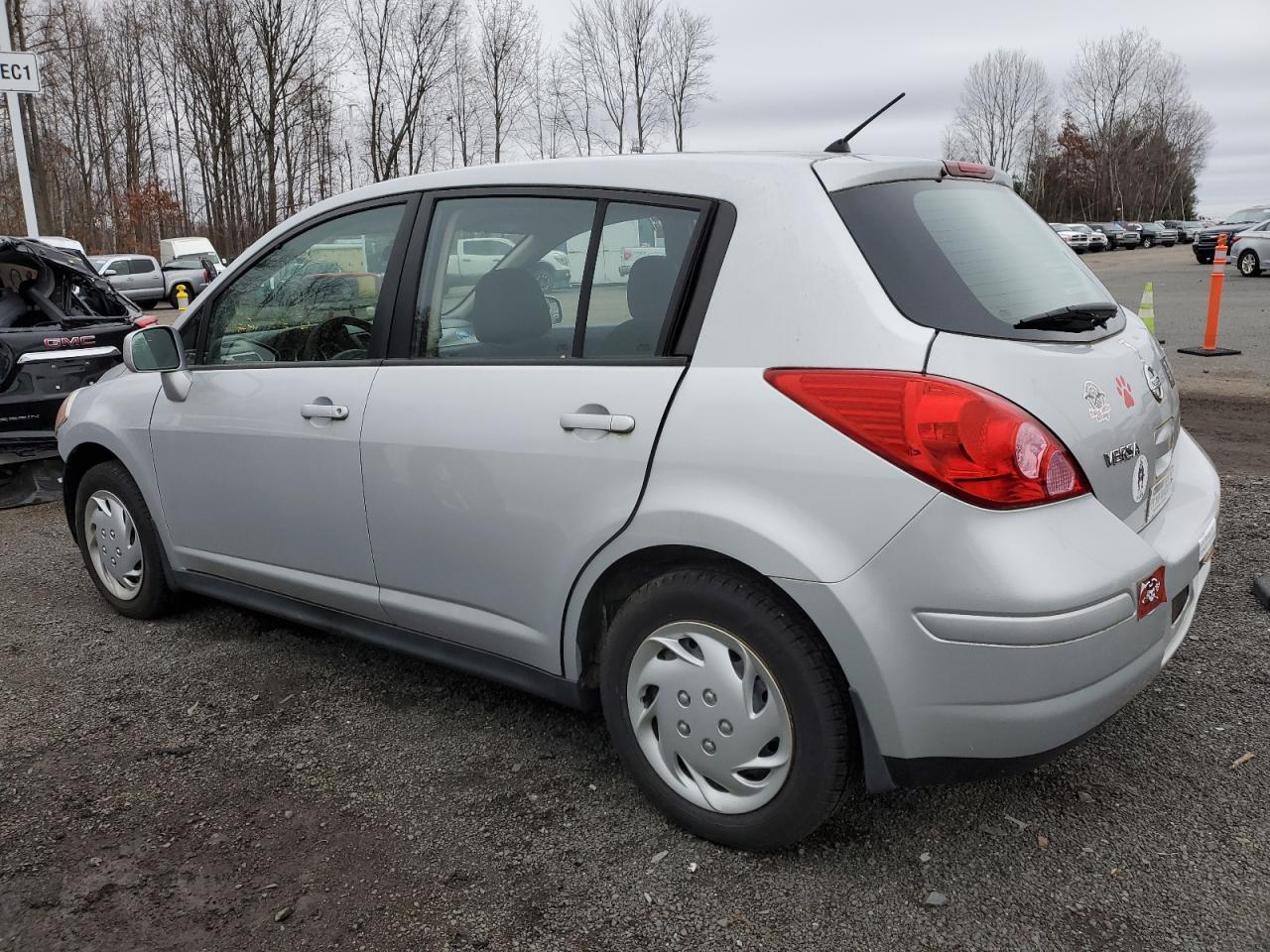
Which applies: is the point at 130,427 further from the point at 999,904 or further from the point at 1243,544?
the point at 1243,544

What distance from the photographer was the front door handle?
125 inches

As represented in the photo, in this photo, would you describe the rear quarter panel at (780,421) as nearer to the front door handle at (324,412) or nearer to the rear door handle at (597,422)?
the rear door handle at (597,422)

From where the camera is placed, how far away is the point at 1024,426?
Answer: 2.16 meters

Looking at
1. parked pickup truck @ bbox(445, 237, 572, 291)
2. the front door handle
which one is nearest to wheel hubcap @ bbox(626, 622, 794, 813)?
parked pickup truck @ bbox(445, 237, 572, 291)

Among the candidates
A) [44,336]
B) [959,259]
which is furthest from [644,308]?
[44,336]

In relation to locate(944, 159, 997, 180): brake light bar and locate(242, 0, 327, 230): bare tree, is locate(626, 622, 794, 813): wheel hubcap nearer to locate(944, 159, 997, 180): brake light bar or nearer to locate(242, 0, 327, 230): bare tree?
locate(944, 159, 997, 180): brake light bar

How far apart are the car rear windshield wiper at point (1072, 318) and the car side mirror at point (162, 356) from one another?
290 cm

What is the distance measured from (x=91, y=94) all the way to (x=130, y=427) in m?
46.3

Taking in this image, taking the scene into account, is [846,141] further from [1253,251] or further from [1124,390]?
[1253,251]

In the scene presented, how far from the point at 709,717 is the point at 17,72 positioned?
1684 cm

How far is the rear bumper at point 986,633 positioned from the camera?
2100 mm

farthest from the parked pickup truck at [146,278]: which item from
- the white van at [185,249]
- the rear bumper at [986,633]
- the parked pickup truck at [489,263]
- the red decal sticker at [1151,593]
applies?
the red decal sticker at [1151,593]

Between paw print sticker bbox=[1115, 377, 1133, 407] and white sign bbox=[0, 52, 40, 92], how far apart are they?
1682 cm

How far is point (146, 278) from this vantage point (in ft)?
90.8
